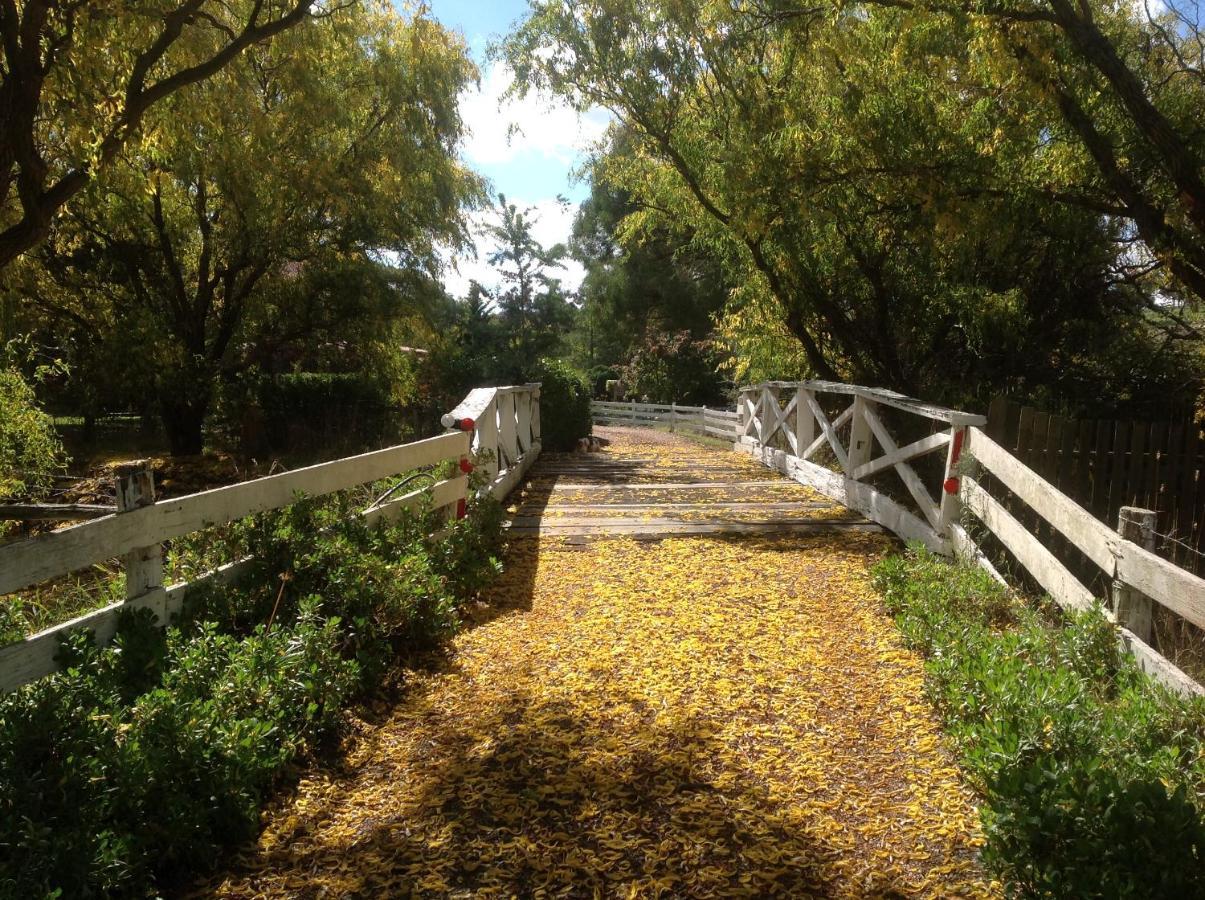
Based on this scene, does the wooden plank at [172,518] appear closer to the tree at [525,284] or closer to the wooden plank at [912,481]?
the wooden plank at [912,481]

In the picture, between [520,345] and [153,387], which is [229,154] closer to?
[153,387]

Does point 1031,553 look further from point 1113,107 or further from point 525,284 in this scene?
point 525,284

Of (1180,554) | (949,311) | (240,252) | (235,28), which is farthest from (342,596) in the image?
(240,252)

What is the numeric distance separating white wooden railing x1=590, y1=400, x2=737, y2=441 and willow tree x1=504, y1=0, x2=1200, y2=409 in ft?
23.6

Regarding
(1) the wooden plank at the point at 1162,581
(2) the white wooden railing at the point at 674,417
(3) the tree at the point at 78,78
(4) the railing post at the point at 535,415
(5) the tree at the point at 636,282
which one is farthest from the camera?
(5) the tree at the point at 636,282

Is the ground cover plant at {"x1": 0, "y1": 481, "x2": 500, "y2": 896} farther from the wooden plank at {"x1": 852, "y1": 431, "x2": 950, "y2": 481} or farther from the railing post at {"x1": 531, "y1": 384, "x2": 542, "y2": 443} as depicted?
the railing post at {"x1": 531, "y1": 384, "x2": 542, "y2": 443}

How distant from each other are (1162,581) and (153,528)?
387 cm

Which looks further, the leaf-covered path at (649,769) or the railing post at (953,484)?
the railing post at (953,484)

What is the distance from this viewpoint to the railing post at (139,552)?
3102mm

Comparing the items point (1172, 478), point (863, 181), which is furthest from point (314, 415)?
point (1172, 478)

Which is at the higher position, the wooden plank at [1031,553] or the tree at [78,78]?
the tree at [78,78]

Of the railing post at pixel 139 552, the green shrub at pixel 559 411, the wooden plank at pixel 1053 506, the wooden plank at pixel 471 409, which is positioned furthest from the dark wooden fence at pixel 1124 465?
the green shrub at pixel 559 411

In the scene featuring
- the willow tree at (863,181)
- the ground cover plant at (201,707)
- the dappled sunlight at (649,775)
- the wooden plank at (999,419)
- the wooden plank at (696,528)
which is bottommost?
the dappled sunlight at (649,775)

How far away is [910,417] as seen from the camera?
8.96 metres
